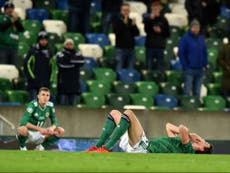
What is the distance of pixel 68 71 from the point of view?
21141 mm

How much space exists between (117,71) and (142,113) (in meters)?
4.03

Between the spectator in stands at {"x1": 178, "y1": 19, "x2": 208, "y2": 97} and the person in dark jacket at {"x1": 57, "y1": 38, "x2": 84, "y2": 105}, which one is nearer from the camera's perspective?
the person in dark jacket at {"x1": 57, "y1": 38, "x2": 84, "y2": 105}

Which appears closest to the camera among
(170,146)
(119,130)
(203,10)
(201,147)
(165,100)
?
(119,130)

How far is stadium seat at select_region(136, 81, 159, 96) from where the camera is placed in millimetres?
22766

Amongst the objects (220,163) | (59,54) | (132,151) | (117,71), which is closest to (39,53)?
(59,54)

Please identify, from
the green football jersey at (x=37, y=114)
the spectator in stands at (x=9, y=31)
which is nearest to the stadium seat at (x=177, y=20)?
the spectator in stands at (x=9, y=31)

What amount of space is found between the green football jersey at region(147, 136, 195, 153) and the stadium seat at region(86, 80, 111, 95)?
6807mm

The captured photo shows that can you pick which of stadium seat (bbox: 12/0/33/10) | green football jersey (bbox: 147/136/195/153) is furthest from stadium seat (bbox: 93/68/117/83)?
green football jersey (bbox: 147/136/195/153)

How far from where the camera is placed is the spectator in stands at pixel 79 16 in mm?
22641

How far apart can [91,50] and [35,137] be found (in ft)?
20.8

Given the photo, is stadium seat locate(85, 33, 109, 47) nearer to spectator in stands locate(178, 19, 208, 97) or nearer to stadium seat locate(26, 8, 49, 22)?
stadium seat locate(26, 8, 49, 22)

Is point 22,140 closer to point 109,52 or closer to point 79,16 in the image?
point 79,16

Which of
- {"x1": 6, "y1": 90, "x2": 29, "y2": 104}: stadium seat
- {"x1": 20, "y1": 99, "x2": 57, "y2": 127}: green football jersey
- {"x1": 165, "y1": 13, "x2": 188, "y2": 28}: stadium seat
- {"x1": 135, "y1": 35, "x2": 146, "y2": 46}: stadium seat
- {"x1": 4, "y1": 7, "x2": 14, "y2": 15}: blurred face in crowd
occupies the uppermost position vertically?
{"x1": 4, "y1": 7, "x2": 14, "y2": 15}: blurred face in crowd

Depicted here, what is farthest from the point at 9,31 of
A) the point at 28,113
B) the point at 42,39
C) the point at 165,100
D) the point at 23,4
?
the point at 28,113
